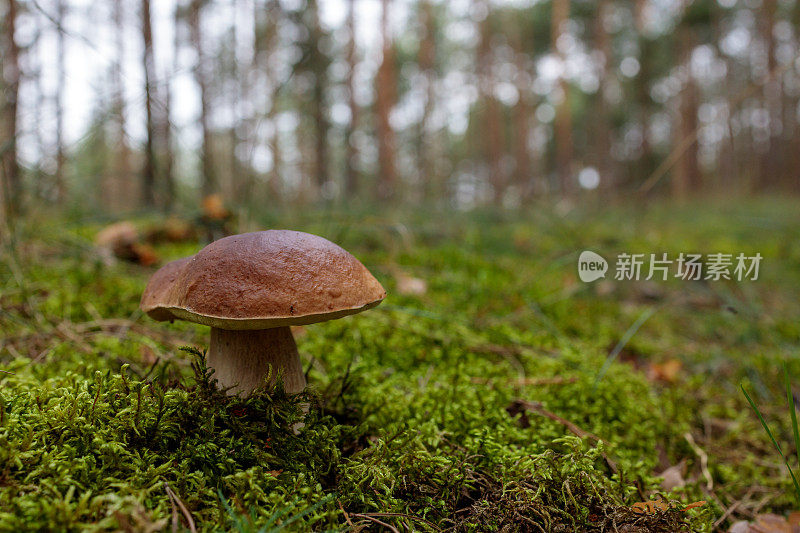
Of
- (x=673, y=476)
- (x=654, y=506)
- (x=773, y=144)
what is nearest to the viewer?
(x=654, y=506)

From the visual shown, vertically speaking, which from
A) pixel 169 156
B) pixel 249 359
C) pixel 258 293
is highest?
pixel 169 156

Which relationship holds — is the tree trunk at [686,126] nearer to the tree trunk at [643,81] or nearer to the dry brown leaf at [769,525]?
the tree trunk at [643,81]

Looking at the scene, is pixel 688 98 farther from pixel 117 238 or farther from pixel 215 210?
pixel 117 238

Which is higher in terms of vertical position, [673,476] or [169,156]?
[169,156]

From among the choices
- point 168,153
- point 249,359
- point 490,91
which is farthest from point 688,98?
point 249,359

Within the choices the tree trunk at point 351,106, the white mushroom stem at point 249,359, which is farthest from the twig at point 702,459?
the tree trunk at point 351,106

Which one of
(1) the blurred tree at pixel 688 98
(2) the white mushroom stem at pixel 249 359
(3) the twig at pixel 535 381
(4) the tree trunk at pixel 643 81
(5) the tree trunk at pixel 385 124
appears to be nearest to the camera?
(2) the white mushroom stem at pixel 249 359

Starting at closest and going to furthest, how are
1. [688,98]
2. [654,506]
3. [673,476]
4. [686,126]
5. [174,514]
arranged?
[174,514], [654,506], [673,476], [686,126], [688,98]

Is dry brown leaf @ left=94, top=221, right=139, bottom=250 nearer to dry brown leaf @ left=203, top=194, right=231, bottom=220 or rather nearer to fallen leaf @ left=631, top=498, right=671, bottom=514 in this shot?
dry brown leaf @ left=203, top=194, right=231, bottom=220
